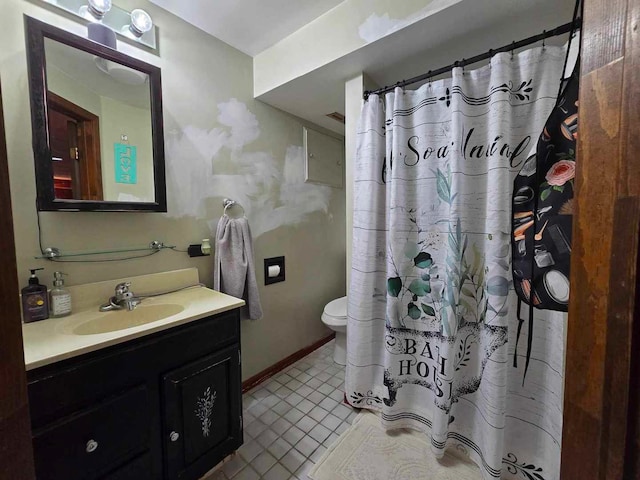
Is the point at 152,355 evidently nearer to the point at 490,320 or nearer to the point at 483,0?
the point at 490,320

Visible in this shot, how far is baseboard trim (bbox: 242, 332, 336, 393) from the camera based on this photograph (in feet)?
6.23

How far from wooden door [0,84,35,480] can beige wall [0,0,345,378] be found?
1.09m

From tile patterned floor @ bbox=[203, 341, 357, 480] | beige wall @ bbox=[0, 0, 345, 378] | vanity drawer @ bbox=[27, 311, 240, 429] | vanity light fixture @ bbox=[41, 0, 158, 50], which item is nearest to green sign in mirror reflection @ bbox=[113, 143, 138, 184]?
beige wall @ bbox=[0, 0, 345, 378]

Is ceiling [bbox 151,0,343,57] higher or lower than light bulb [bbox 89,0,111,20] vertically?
higher

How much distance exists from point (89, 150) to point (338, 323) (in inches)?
71.0

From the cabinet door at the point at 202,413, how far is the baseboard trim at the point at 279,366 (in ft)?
1.95

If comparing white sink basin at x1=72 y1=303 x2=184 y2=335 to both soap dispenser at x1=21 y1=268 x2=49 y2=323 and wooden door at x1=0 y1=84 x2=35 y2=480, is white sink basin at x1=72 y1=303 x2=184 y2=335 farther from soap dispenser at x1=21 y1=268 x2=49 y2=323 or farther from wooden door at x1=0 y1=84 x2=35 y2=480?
wooden door at x1=0 y1=84 x2=35 y2=480

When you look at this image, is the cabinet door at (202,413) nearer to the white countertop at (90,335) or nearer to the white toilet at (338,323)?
the white countertop at (90,335)

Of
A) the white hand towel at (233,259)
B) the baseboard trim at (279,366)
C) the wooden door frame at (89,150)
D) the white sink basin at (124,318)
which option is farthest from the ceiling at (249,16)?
the baseboard trim at (279,366)

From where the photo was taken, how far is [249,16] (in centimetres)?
147

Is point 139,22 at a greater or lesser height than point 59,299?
greater

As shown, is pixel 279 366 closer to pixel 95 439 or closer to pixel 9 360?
pixel 95 439

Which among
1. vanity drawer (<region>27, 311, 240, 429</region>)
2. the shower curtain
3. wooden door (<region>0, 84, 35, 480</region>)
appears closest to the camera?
wooden door (<region>0, 84, 35, 480</region>)

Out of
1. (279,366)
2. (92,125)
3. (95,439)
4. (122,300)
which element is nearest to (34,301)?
(122,300)
